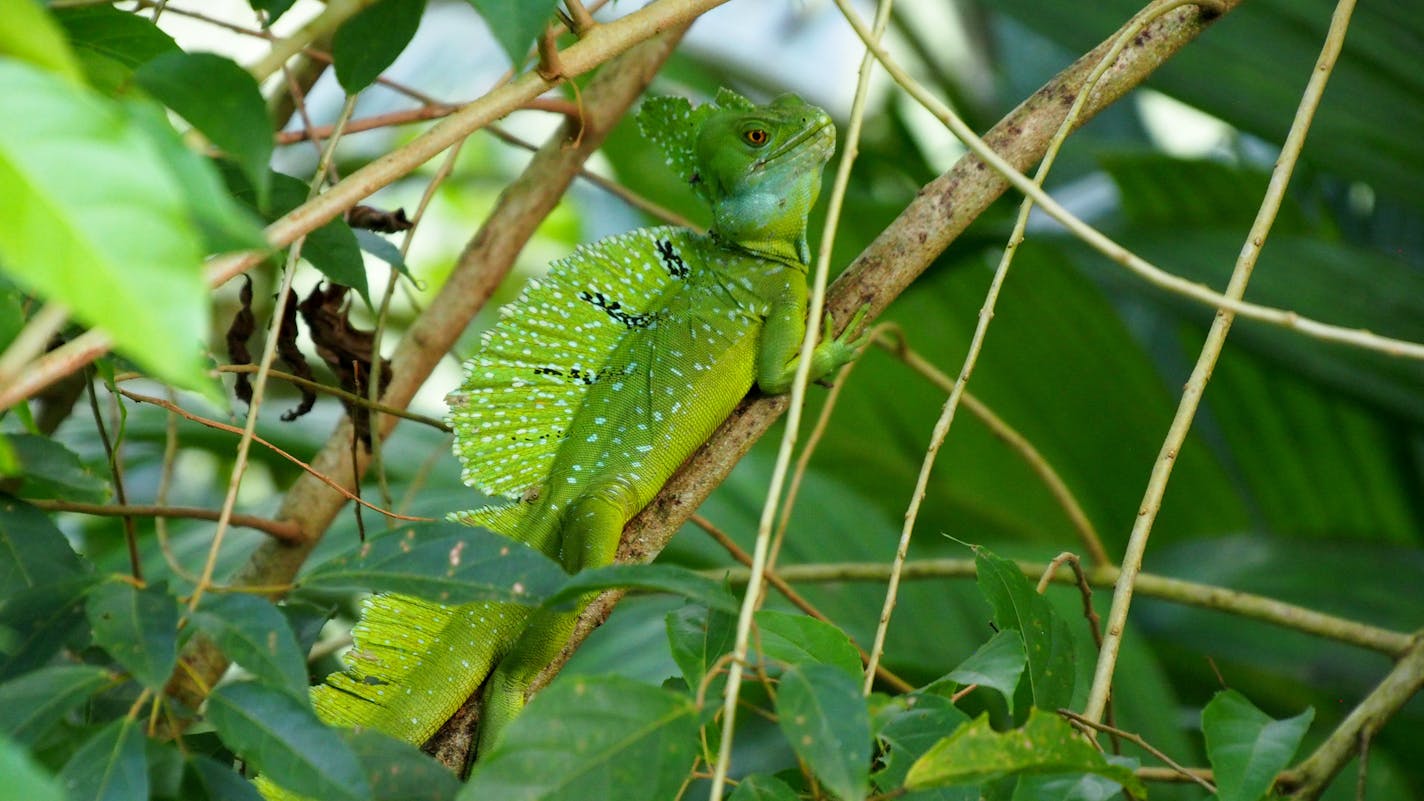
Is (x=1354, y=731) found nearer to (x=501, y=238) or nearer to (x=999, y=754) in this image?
(x=999, y=754)

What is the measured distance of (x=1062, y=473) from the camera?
15.2 feet

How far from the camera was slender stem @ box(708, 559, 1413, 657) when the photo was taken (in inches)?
83.6

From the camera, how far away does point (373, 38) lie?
139 cm

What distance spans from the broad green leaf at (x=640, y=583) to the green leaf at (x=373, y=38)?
68 centimetres

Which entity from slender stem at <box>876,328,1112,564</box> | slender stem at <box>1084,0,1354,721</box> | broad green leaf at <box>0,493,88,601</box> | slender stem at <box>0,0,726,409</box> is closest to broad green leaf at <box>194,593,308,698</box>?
slender stem at <box>0,0,726,409</box>

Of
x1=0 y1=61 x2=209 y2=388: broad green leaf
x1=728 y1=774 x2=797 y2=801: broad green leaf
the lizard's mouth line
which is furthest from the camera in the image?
the lizard's mouth line

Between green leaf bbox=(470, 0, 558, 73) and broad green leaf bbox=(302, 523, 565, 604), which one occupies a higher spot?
green leaf bbox=(470, 0, 558, 73)

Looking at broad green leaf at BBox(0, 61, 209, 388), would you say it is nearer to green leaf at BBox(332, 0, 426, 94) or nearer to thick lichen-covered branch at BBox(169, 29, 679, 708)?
green leaf at BBox(332, 0, 426, 94)

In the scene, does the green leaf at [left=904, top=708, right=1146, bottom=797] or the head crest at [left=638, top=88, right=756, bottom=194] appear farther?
the head crest at [left=638, top=88, right=756, bottom=194]

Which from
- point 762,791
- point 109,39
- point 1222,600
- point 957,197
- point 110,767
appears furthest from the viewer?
point 1222,600

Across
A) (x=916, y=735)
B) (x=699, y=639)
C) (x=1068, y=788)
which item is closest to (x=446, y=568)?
(x=699, y=639)

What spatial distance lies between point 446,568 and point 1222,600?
1660 mm

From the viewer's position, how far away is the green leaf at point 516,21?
101 cm

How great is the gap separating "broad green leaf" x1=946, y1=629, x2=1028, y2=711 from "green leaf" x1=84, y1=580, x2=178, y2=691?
0.82 metres
